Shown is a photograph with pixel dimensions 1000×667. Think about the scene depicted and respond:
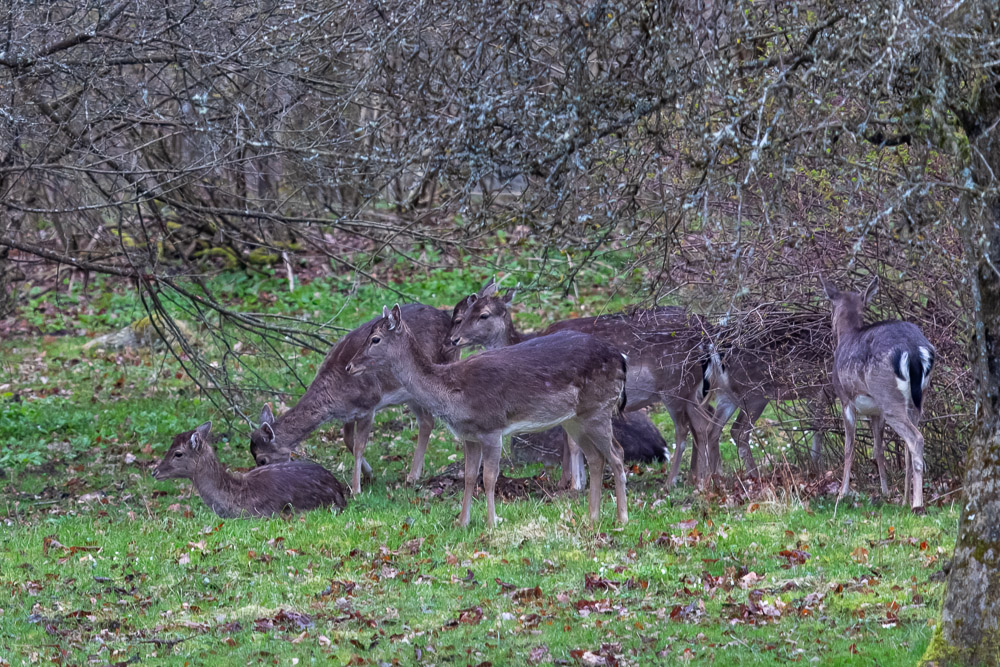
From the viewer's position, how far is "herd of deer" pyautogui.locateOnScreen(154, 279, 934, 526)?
9.89 metres

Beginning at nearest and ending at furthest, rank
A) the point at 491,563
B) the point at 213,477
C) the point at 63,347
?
the point at 491,563 < the point at 213,477 < the point at 63,347

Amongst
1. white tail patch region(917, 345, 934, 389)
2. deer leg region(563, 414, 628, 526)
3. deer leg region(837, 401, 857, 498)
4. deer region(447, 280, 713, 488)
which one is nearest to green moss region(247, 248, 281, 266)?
deer region(447, 280, 713, 488)

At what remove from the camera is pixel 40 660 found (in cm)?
700

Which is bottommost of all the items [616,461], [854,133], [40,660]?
[40,660]

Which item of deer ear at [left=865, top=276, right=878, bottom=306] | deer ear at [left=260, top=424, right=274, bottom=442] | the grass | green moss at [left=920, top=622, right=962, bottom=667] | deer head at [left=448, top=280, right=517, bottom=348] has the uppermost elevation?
deer ear at [left=865, top=276, right=878, bottom=306]

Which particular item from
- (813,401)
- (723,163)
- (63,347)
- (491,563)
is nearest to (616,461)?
(491,563)

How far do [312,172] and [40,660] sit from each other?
6205mm

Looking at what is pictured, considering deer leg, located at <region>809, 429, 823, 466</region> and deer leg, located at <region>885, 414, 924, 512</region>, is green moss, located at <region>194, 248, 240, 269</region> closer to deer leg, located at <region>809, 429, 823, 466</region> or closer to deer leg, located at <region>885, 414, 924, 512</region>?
deer leg, located at <region>809, 429, 823, 466</region>

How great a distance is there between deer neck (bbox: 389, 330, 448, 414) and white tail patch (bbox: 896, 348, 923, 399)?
3.66m

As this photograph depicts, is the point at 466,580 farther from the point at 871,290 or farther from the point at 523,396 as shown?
the point at 871,290

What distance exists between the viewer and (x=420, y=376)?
1020cm

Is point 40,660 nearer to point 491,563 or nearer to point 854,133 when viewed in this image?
point 491,563

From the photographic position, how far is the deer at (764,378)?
11469 mm

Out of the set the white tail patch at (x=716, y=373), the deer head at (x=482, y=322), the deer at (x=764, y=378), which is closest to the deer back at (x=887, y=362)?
the deer at (x=764, y=378)
